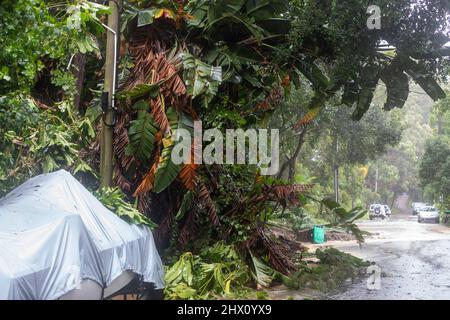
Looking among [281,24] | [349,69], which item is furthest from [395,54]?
[281,24]

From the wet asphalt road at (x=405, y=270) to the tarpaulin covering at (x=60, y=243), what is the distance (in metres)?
4.84

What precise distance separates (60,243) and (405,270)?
1068cm

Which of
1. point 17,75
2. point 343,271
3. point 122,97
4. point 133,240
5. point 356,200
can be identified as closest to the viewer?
point 17,75

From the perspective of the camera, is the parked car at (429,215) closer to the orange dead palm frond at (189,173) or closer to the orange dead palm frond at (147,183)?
the orange dead palm frond at (189,173)

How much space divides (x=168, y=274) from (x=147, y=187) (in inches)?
63.8

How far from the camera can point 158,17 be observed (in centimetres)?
952

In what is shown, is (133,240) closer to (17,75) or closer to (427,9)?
(17,75)

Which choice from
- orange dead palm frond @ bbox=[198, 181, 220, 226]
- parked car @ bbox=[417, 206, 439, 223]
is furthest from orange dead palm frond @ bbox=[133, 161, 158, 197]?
parked car @ bbox=[417, 206, 439, 223]

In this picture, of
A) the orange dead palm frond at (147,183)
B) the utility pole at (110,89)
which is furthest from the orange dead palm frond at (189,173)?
the utility pole at (110,89)

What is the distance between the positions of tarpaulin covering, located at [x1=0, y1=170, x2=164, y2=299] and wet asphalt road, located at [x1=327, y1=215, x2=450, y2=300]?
484 cm

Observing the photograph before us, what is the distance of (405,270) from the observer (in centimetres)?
1309

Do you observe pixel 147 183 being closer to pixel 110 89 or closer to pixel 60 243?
pixel 110 89

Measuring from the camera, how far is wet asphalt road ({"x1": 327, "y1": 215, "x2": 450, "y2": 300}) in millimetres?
9885

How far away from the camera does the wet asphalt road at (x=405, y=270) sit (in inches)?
389
